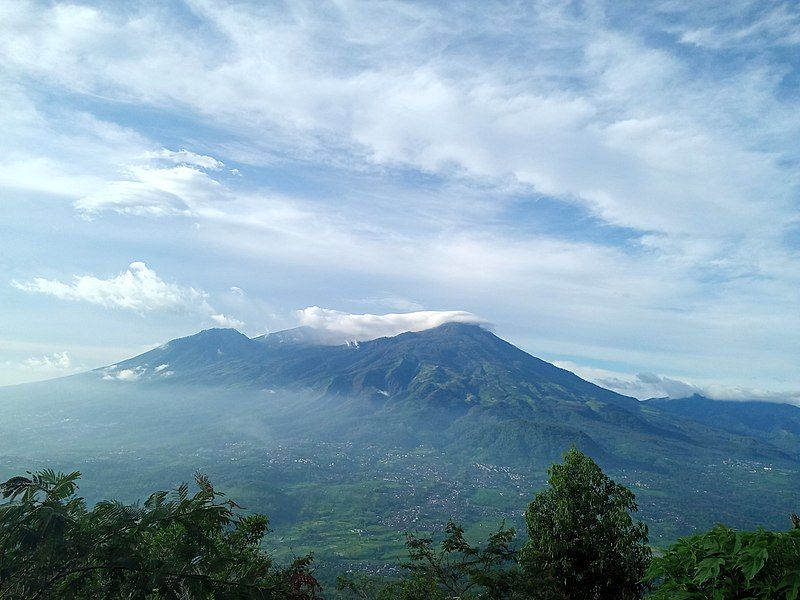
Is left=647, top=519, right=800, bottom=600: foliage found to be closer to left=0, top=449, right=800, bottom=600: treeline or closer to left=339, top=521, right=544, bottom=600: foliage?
left=0, top=449, right=800, bottom=600: treeline

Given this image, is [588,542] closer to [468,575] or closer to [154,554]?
[468,575]

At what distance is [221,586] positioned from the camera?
5805 mm

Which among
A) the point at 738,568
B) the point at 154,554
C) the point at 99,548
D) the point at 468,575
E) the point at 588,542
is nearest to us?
the point at 738,568

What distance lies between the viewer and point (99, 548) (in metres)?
5.41

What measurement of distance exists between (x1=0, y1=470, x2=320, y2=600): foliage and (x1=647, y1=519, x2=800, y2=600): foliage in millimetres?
4512

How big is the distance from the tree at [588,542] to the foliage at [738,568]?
28.6 feet

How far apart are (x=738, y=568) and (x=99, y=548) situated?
6.71 metres

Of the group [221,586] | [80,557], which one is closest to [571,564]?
[221,586]

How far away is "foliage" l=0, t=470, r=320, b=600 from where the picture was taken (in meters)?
5.11

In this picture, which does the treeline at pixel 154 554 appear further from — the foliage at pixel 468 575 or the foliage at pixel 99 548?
the foliage at pixel 468 575

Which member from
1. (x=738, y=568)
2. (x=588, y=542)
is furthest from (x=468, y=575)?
(x=738, y=568)

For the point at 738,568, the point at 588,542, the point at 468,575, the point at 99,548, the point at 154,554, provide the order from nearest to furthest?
the point at 738,568
the point at 99,548
the point at 154,554
the point at 468,575
the point at 588,542

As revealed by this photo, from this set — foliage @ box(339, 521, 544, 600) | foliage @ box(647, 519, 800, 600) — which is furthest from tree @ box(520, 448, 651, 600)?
foliage @ box(647, 519, 800, 600)

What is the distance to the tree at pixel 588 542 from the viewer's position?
13.5 metres
